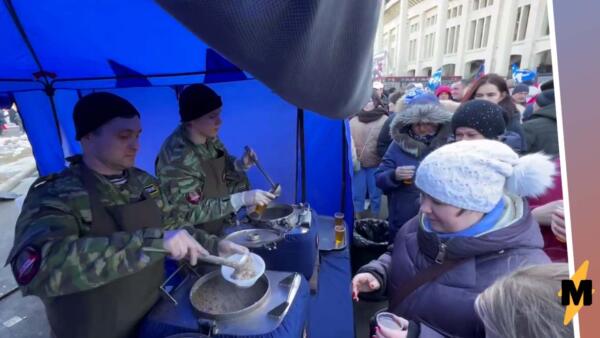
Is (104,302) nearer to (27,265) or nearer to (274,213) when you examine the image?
(27,265)

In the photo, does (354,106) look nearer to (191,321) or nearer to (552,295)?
(552,295)

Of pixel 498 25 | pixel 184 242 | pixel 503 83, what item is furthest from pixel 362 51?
pixel 498 25

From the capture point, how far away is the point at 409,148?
238 cm

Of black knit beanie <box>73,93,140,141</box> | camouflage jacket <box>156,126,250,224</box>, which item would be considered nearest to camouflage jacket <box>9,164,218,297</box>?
black knit beanie <box>73,93,140,141</box>

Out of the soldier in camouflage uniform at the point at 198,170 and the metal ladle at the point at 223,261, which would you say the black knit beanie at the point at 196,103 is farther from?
the metal ladle at the point at 223,261

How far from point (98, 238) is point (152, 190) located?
0.43 m

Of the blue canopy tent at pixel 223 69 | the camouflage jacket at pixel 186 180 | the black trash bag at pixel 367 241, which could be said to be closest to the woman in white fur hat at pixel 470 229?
the blue canopy tent at pixel 223 69

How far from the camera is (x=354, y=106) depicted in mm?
882

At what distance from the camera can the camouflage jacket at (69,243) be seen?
2.89ft

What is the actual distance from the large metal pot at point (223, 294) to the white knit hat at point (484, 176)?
29.2 inches

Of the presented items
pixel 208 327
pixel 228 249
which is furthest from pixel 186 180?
pixel 208 327

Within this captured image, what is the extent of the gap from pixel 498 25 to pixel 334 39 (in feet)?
94.5

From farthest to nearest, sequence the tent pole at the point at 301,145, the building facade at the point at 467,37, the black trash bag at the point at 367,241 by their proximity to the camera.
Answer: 1. the building facade at the point at 467,37
2. the tent pole at the point at 301,145
3. the black trash bag at the point at 367,241

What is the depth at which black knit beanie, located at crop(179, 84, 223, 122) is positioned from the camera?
6.08 feet
